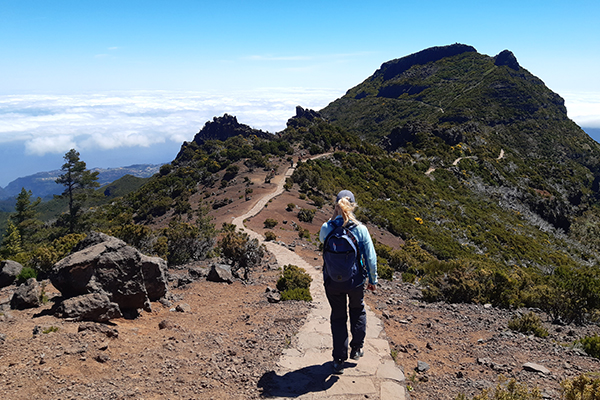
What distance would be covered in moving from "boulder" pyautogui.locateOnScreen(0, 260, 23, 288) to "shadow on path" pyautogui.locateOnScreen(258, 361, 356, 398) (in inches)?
318

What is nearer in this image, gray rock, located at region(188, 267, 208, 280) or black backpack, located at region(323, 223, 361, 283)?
black backpack, located at region(323, 223, 361, 283)

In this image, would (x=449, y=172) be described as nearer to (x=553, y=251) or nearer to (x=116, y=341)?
(x=553, y=251)

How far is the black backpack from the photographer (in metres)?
3.91

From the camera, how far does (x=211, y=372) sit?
422 centimetres

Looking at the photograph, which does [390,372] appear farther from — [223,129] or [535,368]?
[223,129]

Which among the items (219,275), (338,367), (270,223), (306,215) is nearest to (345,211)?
(338,367)

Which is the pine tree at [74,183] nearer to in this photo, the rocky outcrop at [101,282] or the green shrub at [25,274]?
the green shrub at [25,274]

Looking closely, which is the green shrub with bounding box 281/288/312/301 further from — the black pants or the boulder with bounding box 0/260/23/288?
the boulder with bounding box 0/260/23/288

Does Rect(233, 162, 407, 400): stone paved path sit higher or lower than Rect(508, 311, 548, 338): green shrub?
higher

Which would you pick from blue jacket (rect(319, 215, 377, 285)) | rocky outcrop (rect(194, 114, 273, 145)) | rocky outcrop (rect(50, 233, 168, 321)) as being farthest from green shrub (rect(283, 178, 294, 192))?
rocky outcrop (rect(194, 114, 273, 145))

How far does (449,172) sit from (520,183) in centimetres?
1435

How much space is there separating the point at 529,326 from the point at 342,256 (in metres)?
4.66

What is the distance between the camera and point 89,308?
5.20 meters

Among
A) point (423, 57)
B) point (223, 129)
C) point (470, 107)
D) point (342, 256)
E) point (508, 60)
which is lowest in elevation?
point (342, 256)
